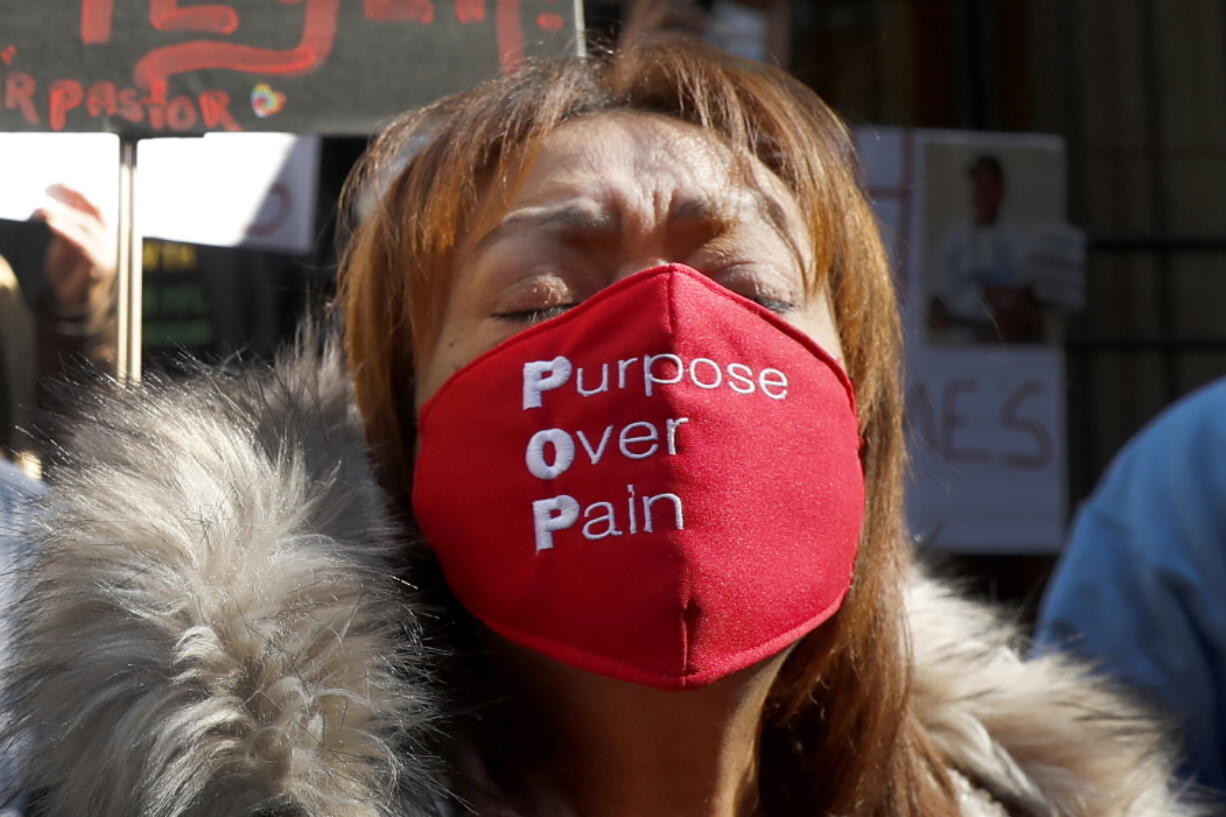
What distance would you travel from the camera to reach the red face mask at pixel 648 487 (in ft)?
3.79

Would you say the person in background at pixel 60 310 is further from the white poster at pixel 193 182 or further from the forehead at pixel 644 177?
the forehead at pixel 644 177

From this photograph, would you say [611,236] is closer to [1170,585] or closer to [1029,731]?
[1029,731]

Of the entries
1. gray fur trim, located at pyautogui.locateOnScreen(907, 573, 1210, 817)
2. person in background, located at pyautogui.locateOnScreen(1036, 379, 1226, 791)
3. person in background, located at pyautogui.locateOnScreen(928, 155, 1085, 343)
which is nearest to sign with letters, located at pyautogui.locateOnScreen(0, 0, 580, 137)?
gray fur trim, located at pyautogui.locateOnScreen(907, 573, 1210, 817)

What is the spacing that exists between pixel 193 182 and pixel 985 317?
2051 millimetres

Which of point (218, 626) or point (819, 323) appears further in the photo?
point (819, 323)

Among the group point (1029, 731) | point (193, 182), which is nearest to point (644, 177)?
point (1029, 731)

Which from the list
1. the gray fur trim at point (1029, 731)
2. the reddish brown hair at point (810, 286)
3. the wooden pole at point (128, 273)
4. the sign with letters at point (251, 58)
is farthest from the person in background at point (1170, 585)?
the wooden pole at point (128, 273)

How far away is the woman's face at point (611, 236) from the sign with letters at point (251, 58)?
27cm

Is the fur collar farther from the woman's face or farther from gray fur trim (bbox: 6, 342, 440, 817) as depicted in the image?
the woman's face

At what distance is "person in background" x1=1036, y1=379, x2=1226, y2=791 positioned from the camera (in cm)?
204

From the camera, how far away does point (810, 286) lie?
1.35 metres

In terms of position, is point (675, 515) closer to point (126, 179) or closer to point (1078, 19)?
point (126, 179)

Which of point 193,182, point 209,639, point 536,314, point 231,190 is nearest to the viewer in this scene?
point 209,639

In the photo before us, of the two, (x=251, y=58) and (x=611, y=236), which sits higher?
(x=251, y=58)
